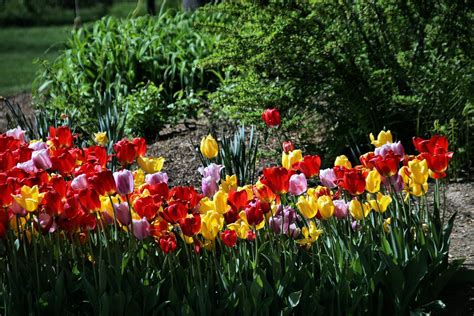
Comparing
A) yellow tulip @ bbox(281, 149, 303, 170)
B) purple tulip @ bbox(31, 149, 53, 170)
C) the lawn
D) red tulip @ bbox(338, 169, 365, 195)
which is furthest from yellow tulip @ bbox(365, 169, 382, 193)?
the lawn

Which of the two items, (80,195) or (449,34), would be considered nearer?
(80,195)

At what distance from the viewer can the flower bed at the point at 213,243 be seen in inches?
124

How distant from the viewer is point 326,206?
324 cm

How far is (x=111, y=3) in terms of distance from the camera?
2411cm

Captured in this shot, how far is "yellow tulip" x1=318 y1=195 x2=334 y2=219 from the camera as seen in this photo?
3.24m

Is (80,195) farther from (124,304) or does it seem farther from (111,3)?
(111,3)

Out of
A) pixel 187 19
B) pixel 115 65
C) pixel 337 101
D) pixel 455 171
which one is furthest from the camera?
pixel 187 19

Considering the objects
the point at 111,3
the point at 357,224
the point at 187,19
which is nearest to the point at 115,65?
the point at 187,19

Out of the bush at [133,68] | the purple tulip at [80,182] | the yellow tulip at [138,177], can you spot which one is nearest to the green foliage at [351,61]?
the bush at [133,68]

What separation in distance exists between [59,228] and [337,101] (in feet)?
9.56

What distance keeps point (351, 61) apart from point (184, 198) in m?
2.69

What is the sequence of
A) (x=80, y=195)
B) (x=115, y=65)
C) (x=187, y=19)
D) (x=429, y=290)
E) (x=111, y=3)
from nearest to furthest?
(x=80, y=195) < (x=429, y=290) < (x=115, y=65) < (x=187, y=19) < (x=111, y=3)

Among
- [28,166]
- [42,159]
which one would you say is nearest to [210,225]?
[42,159]

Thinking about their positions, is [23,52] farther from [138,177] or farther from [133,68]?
[138,177]
